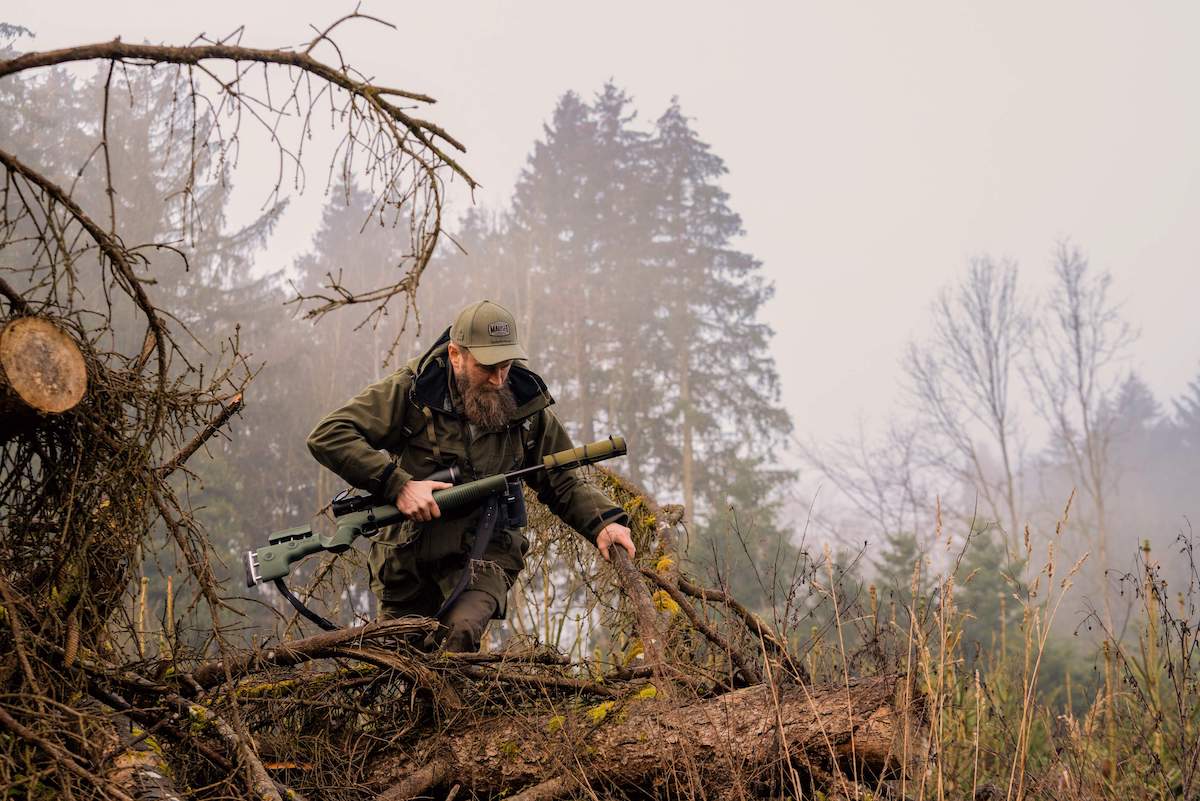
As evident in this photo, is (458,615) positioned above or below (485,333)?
below

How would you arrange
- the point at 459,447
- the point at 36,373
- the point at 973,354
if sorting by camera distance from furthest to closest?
the point at 973,354
the point at 459,447
the point at 36,373

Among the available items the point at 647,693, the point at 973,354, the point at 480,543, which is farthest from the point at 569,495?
the point at 973,354

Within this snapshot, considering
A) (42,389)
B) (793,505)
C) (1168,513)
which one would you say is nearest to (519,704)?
(42,389)

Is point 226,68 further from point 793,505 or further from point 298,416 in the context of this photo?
point 793,505

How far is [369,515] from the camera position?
396 cm

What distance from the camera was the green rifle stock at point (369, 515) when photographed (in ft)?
12.4

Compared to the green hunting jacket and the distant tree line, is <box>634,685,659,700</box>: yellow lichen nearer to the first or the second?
the green hunting jacket

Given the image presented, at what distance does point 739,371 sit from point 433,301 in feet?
35.1

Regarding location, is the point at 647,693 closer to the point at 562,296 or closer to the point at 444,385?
the point at 444,385

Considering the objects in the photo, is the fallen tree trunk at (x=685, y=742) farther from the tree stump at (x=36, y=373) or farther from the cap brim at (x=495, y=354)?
the tree stump at (x=36, y=373)

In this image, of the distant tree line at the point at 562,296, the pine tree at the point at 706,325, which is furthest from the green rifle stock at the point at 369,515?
the pine tree at the point at 706,325

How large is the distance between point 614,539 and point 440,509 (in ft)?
2.71

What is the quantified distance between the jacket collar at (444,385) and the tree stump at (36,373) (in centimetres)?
158

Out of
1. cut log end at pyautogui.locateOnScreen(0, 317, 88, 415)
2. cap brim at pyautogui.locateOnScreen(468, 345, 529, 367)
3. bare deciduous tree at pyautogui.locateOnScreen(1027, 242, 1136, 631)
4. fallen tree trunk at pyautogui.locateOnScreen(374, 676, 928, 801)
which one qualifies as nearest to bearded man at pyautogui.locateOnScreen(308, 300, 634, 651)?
cap brim at pyautogui.locateOnScreen(468, 345, 529, 367)
